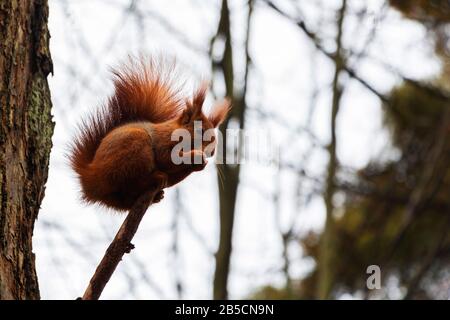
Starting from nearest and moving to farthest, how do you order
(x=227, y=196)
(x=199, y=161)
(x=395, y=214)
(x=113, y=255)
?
(x=113, y=255), (x=199, y=161), (x=227, y=196), (x=395, y=214)

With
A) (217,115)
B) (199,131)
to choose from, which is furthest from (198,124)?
(217,115)

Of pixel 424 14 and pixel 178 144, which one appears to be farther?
pixel 424 14

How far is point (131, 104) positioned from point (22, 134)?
1.69 ft

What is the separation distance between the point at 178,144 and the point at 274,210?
2177mm

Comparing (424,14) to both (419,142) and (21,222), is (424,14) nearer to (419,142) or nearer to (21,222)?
(419,142)

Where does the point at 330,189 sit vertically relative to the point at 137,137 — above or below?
above

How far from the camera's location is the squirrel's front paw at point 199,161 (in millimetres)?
2129

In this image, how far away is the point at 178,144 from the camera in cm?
221

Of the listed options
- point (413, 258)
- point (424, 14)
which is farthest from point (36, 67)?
point (413, 258)

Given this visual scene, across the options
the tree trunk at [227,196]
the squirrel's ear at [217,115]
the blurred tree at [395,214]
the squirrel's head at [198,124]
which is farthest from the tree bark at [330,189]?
the blurred tree at [395,214]

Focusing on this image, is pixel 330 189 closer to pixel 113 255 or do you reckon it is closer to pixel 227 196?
pixel 227 196

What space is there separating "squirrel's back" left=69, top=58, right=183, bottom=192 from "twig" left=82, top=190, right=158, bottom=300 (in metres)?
0.48

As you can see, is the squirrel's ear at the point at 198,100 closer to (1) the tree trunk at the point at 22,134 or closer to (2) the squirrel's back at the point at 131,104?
(2) the squirrel's back at the point at 131,104

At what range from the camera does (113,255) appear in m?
1.75
